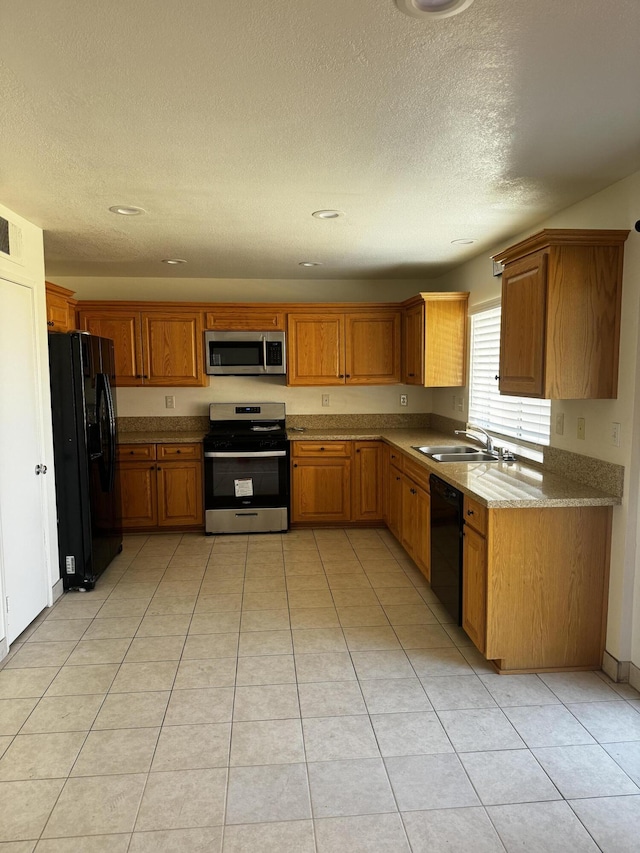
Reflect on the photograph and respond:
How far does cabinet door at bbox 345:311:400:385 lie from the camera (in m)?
5.33

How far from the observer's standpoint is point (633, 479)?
2561 millimetres

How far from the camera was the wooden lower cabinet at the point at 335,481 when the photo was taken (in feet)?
16.9

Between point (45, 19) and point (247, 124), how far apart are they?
0.75m

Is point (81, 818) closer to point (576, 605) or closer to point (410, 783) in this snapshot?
point (410, 783)

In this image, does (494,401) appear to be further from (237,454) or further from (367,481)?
(237,454)

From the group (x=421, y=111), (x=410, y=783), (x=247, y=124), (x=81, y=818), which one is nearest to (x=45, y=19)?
(x=247, y=124)

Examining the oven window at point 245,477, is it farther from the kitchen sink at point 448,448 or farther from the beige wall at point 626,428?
the beige wall at point 626,428

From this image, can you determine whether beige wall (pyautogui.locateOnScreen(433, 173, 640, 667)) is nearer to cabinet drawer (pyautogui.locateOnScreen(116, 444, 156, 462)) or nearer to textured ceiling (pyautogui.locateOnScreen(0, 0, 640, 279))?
textured ceiling (pyautogui.locateOnScreen(0, 0, 640, 279))

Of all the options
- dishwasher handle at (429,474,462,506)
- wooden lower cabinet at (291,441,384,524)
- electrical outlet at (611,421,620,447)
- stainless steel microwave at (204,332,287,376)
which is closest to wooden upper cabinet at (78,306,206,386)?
stainless steel microwave at (204,332,287,376)

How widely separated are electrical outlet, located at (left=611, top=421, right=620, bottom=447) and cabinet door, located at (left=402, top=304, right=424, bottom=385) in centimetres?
217

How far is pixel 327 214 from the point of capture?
3223 millimetres

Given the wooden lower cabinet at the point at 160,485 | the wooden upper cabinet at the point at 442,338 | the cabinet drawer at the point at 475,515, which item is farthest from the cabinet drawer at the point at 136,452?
the cabinet drawer at the point at 475,515

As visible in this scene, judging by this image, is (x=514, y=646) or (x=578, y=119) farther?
(x=514, y=646)

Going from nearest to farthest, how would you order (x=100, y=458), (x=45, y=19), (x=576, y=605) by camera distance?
(x=45, y=19) < (x=576, y=605) < (x=100, y=458)
